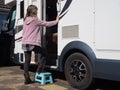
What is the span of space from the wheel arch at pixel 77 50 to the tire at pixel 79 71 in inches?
4.2

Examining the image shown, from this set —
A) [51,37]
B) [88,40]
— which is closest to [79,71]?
[88,40]

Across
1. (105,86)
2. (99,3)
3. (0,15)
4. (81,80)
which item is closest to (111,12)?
(99,3)

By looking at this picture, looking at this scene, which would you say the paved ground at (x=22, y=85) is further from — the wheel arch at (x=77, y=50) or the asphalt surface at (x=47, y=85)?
the wheel arch at (x=77, y=50)

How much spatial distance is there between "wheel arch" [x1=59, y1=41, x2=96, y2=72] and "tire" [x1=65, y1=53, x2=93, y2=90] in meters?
0.11

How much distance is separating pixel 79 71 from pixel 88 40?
75 centimetres

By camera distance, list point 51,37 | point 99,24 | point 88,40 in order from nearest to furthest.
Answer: point 99,24 < point 88,40 < point 51,37

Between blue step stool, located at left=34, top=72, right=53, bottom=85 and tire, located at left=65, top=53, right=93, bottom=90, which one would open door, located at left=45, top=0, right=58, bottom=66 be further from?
tire, located at left=65, top=53, right=93, bottom=90

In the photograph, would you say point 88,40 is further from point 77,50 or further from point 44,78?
point 44,78

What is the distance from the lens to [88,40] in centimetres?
623

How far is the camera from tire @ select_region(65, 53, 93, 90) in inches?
247

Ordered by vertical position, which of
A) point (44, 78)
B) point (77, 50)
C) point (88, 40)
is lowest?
point (44, 78)

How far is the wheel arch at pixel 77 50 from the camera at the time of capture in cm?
613

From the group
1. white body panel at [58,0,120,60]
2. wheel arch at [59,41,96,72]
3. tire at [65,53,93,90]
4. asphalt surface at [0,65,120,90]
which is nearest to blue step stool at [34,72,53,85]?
asphalt surface at [0,65,120,90]

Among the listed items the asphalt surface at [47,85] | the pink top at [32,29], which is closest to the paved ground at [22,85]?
the asphalt surface at [47,85]
